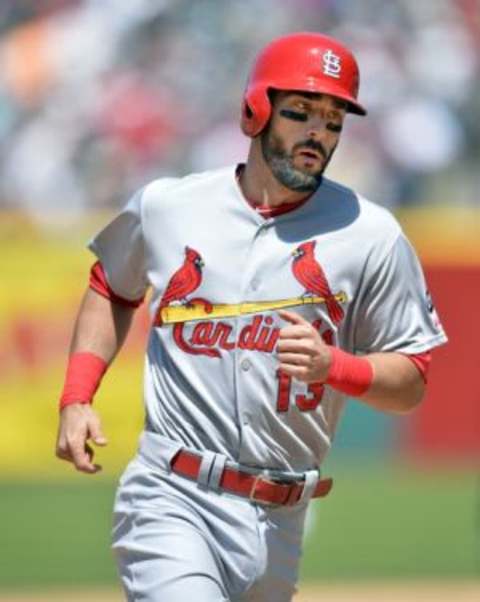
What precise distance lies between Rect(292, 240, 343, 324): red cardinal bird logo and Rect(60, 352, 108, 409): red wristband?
72 centimetres

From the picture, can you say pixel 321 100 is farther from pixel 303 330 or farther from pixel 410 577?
pixel 410 577

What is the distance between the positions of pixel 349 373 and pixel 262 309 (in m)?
0.37

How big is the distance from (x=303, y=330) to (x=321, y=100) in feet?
2.60

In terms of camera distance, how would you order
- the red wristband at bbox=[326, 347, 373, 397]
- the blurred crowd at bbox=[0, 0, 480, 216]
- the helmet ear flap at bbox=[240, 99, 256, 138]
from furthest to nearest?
the blurred crowd at bbox=[0, 0, 480, 216] → the helmet ear flap at bbox=[240, 99, 256, 138] → the red wristband at bbox=[326, 347, 373, 397]

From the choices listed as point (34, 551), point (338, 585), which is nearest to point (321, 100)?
point (338, 585)

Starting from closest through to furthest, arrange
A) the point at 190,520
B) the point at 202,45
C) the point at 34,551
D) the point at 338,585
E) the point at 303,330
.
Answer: the point at 303,330 → the point at 190,520 → the point at 338,585 → the point at 34,551 → the point at 202,45

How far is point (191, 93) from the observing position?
14867mm

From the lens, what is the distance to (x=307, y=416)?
4.88 metres

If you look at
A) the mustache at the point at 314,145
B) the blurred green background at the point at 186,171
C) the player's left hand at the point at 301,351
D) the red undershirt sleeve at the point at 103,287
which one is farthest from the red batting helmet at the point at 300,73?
the blurred green background at the point at 186,171

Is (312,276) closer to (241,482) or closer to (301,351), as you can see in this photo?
(301,351)

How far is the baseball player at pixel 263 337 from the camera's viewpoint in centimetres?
478

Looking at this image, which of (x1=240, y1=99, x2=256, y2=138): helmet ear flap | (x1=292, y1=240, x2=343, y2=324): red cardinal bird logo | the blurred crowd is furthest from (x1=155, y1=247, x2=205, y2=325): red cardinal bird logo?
the blurred crowd

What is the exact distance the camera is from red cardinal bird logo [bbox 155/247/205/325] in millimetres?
4895

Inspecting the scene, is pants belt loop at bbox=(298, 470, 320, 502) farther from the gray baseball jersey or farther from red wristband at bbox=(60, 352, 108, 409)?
red wristband at bbox=(60, 352, 108, 409)
